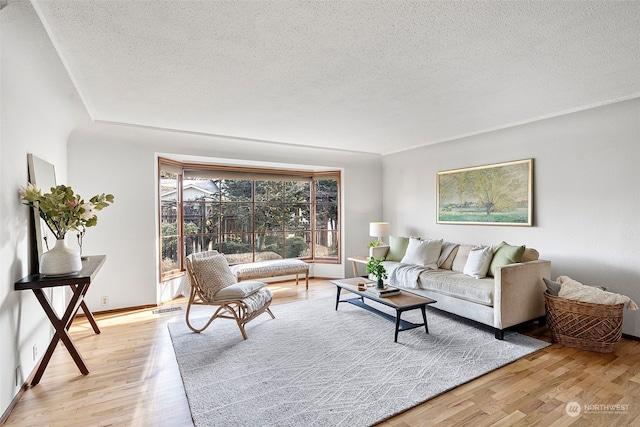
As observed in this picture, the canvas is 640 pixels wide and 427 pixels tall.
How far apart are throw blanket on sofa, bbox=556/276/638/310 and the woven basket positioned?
6 cm

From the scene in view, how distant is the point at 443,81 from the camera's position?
2.73 meters

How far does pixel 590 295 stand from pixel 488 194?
71.7 inches

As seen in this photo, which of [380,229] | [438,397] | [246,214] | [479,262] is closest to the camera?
[438,397]

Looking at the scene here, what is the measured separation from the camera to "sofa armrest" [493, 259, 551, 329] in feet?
10.5

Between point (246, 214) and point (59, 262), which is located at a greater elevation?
point (246, 214)

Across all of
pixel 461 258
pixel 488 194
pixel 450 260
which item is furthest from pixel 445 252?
pixel 488 194

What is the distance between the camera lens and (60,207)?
245 centimetres

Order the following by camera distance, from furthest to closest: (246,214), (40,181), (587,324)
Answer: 1. (246,214)
2. (587,324)
3. (40,181)

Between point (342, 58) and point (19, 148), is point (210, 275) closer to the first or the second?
point (19, 148)

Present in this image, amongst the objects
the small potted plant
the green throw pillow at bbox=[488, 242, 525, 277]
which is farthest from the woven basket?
the small potted plant

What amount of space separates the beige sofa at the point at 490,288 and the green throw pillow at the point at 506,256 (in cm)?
2

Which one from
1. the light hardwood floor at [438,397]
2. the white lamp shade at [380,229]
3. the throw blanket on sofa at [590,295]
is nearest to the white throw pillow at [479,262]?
the throw blanket on sofa at [590,295]

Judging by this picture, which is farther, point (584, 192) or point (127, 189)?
point (127, 189)

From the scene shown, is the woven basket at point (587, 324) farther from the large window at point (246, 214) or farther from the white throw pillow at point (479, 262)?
the large window at point (246, 214)
